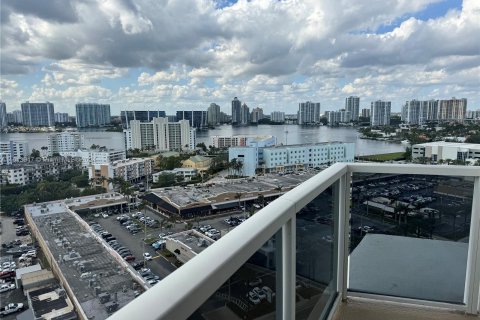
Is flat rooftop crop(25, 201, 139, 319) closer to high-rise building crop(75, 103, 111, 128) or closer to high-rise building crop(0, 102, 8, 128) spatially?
high-rise building crop(0, 102, 8, 128)

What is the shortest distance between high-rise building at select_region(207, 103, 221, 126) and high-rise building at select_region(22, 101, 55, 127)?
57.8 ft

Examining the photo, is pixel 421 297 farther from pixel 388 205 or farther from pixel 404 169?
pixel 404 169

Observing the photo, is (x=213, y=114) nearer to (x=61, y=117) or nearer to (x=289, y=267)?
(x=61, y=117)

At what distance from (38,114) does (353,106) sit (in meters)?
29.7

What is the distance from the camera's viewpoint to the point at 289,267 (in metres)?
0.57

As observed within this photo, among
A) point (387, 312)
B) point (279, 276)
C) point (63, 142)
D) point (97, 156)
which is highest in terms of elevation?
point (279, 276)

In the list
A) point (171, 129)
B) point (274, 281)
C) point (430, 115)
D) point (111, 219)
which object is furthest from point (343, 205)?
point (171, 129)

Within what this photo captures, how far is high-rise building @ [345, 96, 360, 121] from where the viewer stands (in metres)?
32.8

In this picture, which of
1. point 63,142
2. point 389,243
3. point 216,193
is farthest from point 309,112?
point 389,243

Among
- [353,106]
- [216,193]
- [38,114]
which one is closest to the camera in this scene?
→ [216,193]

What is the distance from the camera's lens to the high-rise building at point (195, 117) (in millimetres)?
40094

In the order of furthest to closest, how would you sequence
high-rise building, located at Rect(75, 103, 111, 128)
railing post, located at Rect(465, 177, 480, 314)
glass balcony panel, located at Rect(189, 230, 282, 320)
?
high-rise building, located at Rect(75, 103, 111, 128)
railing post, located at Rect(465, 177, 480, 314)
glass balcony panel, located at Rect(189, 230, 282, 320)

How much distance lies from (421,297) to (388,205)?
296 mm

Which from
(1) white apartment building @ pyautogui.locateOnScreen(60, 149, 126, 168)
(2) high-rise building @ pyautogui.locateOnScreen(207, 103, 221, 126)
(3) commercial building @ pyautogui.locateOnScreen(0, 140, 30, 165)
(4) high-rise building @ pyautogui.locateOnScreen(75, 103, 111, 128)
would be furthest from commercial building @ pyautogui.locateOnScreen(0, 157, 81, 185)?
(2) high-rise building @ pyautogui.locateOnScreen(207, 103, 221, 126)
